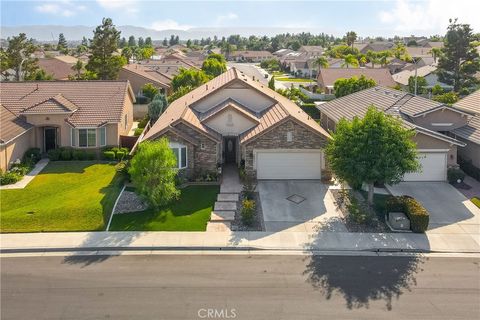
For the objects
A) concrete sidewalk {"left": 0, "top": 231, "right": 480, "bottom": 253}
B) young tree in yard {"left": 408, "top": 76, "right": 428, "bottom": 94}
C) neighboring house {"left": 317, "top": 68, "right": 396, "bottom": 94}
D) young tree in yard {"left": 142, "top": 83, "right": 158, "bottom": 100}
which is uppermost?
neighboring house {"left": 317, "top": 68, "right": 396, "bottom": 94}

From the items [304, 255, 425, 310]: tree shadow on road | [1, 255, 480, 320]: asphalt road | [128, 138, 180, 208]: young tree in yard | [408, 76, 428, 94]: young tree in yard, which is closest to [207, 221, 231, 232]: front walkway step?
[1, 255, 480, 320]: asphalt road

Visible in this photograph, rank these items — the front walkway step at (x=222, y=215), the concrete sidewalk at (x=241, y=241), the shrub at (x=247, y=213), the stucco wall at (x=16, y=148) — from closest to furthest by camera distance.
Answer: the concrete sidewalk at (x=241, y=241) < the shrub at (x=247, y=213) < the front walkway step at (x=222, y=215) < the stucco wall at (x=16, y=148)

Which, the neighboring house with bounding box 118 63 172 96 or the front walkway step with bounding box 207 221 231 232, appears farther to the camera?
the neighboring house with bounding box 118 63 172 96

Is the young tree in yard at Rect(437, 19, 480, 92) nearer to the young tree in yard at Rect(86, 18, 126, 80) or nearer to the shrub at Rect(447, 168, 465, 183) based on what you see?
the shrub at Rect(447, 168, 465, 183)

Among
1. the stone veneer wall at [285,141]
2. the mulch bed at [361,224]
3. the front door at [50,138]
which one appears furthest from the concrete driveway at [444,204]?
the front door at [50,138]

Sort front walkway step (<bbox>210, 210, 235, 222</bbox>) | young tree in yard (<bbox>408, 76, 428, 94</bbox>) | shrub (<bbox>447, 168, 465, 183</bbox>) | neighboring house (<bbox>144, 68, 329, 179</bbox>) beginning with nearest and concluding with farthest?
front walkway step (<bbox>210, 210, 235, 222</bbox>)
neighboring house (<bbox>144, 68, 329, 179</bbox>)
shrub (<bbox>447, 168, 465, 183</bbox>)
young tree in yard (<bbox>408, 76, 428, 94</bbox>)

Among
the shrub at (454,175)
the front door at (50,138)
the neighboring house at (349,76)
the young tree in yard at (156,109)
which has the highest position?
the neighboring house at (349,76)

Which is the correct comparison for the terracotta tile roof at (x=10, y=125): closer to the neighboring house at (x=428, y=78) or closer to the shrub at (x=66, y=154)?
the shrub at (x=66, y=154)
